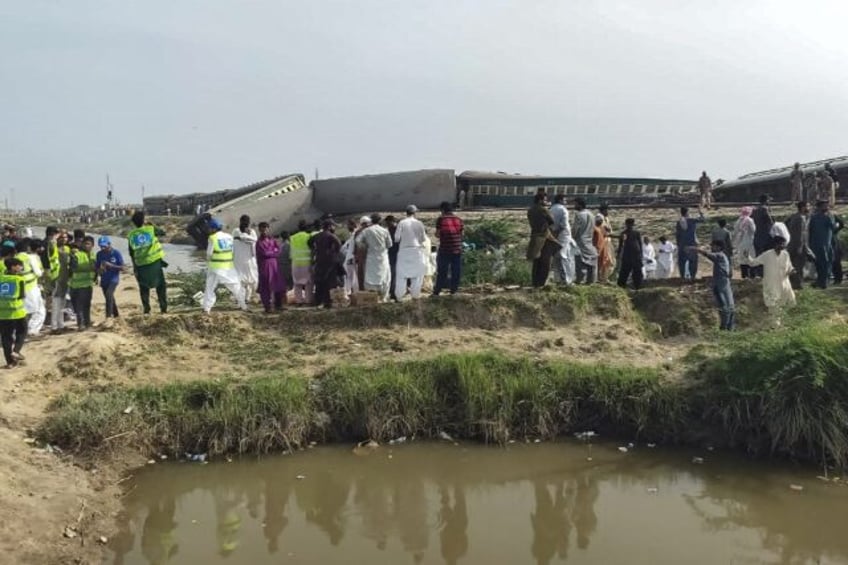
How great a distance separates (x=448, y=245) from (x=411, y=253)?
1.75 feet

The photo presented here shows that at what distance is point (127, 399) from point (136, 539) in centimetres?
203

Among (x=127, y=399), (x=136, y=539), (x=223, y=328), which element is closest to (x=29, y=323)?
(x=223, y=328)

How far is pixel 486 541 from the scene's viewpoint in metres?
5.38

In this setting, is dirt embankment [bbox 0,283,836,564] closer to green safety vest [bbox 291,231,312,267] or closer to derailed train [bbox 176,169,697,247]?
green safety vest [bbox 291,231,312,267]

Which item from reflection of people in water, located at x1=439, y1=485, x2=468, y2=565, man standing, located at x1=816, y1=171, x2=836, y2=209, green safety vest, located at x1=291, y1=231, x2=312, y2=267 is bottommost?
reflection of people in water, located at x1=439, y1=485, x2=468, y2=565

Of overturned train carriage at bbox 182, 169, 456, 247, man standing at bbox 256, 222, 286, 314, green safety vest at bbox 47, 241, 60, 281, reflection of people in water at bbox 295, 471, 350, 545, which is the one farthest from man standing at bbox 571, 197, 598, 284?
overturned train carriage at bbox 182, 169, 456, 247

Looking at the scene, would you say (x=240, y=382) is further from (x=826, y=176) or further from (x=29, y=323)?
(x=826, y=176)

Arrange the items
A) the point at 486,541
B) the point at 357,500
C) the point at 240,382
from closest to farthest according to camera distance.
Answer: the point at 486,541
the point at 357,500
the point at 240,382

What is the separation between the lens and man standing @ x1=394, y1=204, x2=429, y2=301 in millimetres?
9992

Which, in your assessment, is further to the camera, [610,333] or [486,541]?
[610,333]

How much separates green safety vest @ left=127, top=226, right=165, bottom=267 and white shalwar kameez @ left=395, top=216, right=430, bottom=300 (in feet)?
10.7

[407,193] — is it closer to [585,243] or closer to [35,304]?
[585,243]

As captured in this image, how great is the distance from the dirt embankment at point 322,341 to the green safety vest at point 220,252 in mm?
657

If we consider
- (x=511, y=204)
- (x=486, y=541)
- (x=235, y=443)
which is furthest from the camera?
(x=511, y=204)
